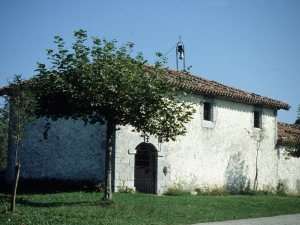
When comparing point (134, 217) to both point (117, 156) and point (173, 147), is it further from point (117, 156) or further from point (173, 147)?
Answer: point (173, 147)

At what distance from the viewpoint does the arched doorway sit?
50.2ft

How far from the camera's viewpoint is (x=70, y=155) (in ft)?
51.8

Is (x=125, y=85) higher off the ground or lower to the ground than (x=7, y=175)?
higher

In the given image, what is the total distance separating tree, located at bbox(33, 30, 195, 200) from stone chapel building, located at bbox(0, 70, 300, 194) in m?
3.06

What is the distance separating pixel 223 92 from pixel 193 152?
3354 millimetres

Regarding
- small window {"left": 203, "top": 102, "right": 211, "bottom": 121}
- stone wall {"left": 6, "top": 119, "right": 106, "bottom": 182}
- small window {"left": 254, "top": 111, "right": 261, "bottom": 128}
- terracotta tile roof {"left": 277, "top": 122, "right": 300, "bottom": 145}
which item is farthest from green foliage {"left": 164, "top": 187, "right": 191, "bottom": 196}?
terracotta tile roof {"left": 277, "top": 122, "right": 300, "bottom": 145}

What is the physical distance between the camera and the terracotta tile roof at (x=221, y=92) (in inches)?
665

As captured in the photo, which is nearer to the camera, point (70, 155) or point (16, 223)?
point (16, 223)

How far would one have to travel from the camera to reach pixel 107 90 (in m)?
10.1

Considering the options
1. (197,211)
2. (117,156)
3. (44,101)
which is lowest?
(197,211)

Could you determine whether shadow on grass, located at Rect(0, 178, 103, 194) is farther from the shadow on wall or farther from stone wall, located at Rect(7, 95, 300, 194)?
the shadow on wall

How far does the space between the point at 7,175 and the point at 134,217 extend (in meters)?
11.0

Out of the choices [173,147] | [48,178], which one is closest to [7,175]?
[48,178]

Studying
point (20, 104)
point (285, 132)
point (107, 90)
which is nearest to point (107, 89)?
point (107, 90)
